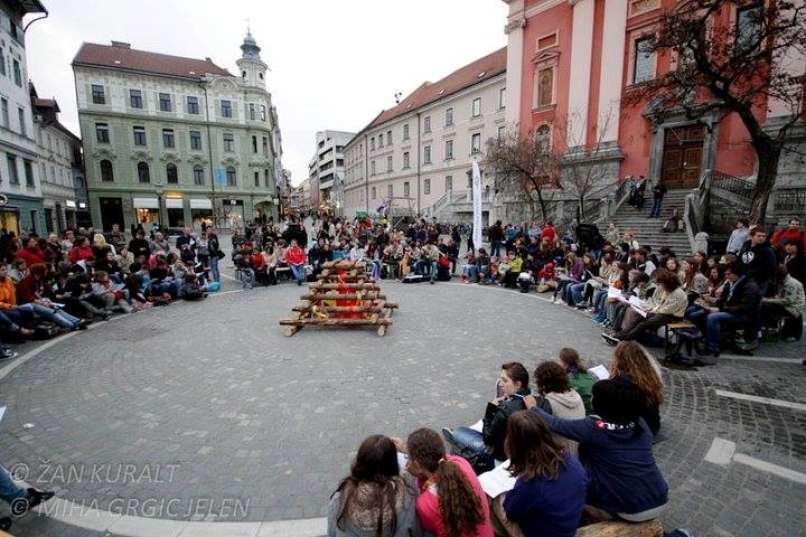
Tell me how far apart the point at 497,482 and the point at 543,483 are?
2.51ft

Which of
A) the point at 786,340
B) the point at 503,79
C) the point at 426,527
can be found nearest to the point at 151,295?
the point at 426,527

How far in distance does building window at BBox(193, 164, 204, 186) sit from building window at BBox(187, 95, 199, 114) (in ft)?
19.1

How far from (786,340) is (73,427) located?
38.6ft

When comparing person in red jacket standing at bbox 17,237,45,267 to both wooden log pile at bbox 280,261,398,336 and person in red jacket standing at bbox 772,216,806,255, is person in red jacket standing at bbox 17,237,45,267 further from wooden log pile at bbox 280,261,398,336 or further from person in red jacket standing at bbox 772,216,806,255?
person in red jacket standing at bbox 772,216,806,255

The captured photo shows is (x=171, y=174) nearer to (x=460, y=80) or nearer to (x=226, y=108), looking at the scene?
(x=226, y=108)

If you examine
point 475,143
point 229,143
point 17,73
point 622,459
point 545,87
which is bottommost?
point 622,459

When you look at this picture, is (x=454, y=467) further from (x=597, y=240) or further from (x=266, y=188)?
Result: (x=266, y=188)

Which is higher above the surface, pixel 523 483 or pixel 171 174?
pixel 171 174

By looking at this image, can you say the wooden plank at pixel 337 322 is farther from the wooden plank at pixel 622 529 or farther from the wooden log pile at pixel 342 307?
the wooden plank at pixel 622 529

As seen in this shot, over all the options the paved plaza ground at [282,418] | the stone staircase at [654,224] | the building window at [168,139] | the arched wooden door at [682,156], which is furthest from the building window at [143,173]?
the arched wooden door at [682,156]

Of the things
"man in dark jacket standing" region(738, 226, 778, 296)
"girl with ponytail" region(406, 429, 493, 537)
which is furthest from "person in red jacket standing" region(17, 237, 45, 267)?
"man in dark jacket standing" region(738, 226, 778, 296)

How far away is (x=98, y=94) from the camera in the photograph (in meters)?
38.5

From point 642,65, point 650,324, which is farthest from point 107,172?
point 650,324

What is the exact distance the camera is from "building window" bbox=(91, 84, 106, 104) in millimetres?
38344
